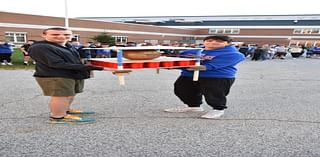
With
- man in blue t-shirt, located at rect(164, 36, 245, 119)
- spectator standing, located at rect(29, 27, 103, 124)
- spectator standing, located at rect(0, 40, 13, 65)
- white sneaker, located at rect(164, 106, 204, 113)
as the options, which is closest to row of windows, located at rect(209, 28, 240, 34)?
spectator standing, located at rect(0, 40, 13, 65)

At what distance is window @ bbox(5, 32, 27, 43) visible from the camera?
2852cm

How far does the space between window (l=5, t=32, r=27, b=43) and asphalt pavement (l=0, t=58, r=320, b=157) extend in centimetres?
2681

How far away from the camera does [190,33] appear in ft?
177

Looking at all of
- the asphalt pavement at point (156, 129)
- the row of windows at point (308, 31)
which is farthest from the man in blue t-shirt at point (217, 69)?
the row of windows at point (308, 31)

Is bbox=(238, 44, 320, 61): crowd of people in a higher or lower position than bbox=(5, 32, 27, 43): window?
lower

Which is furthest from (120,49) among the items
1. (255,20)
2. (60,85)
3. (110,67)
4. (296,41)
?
(255,20)

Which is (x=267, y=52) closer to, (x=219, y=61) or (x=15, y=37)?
(x=219, y=61)

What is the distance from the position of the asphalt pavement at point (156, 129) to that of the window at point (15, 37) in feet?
88.0

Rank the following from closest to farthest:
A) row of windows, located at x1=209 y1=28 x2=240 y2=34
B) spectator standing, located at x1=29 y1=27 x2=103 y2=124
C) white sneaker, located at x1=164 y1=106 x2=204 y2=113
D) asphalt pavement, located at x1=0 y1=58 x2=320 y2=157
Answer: asphalt pavement, located at x1=0 y1=58 x2=320 y2=157 → spectator standing, located at x1=29 y1=27 x2=103 y2=124 → white sneaker, located at x1=164 y1=106 x2=204 y2=113 → row of windows, located at x1=209 y1=28 x2=240 y2=34

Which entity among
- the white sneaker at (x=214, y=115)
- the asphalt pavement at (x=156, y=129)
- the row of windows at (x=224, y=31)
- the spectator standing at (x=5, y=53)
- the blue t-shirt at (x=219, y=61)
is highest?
the row of windows at (x=224, y=31)

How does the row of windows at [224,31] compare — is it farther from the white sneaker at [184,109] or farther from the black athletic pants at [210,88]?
the black athletic pants at [210,88]

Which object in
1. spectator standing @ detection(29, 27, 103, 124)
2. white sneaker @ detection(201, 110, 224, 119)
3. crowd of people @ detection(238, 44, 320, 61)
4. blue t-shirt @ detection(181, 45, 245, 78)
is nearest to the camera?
spectator standing @ detection(29, 27, 103, 124)

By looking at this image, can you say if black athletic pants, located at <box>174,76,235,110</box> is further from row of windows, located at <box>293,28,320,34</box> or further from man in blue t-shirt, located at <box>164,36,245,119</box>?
row of windows, located at <box>293,28,320,34</box>

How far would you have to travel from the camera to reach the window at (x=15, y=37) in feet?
93.6
